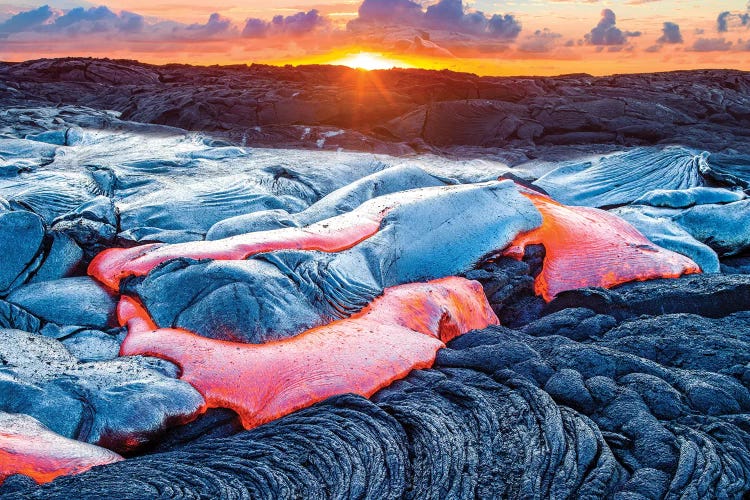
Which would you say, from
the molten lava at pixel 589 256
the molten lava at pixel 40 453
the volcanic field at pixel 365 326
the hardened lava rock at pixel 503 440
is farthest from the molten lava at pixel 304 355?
the molten lava at pixel 589 256

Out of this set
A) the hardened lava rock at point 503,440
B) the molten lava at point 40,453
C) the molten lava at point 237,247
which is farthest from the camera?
the molten lava at point 237,247

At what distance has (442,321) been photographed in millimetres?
6340

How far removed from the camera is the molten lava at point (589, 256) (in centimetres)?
757

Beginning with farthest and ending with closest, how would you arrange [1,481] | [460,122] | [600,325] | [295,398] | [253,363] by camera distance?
[460,122] < [600,325] < [253,363] < [295,398] < [1,481]

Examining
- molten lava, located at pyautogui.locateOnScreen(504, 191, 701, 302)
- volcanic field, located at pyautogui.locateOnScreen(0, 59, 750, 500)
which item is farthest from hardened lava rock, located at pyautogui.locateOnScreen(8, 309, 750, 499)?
molten lava, located at pyautogui.locateOnScreen(504, 191, 701, 302)

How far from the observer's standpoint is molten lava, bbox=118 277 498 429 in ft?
16.2

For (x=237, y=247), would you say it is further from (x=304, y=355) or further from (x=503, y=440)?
(x=503, y=440)

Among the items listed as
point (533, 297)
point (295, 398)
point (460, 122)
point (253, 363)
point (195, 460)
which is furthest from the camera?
point (460, 122)

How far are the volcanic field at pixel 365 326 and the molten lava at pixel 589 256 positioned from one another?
35mm

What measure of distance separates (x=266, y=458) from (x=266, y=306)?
194 centimetres

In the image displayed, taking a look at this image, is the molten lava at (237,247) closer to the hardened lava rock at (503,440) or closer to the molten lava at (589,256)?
the molten lava at (589,256)

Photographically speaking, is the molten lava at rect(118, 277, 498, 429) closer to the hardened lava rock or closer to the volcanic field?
the volcanic field

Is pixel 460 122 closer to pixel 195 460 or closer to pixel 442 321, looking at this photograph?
pixel 442 321

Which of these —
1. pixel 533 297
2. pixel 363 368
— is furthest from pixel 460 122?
pixel 363 368
